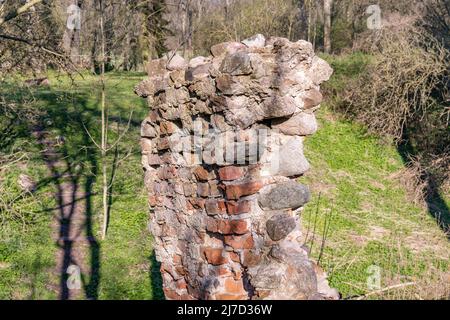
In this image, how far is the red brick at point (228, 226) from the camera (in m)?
3.49

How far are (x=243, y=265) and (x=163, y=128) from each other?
5.26 feet

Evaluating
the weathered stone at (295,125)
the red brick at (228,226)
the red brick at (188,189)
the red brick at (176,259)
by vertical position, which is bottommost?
the red brick at (176,259)

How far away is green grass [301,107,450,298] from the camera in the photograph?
7.88m

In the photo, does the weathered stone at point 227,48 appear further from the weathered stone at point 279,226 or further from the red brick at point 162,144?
the weathered stone at point 279,226

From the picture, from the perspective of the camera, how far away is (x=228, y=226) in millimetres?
3543

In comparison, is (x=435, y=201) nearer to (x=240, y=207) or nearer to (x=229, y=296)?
(x=229, y=296)

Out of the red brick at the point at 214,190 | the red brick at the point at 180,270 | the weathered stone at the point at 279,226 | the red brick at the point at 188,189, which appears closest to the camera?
the weathered stone at the point at 279,226

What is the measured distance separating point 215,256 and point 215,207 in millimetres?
384

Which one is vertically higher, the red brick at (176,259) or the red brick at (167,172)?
the red brick at (167,172)

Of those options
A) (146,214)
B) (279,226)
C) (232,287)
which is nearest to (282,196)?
(279,226)

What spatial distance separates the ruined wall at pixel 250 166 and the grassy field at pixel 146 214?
1.09 m

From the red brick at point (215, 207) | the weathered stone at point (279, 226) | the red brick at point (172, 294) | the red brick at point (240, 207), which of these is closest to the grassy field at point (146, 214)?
the weathered stone at point (279, 226)

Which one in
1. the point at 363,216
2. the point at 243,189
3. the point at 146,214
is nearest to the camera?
the point at 243,189

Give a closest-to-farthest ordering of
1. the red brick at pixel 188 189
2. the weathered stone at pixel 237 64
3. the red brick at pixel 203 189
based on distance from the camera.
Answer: the weathered stone at pixel 237 64 < the red brick at pixel 203 189 < the red brick at pixel 188 189
